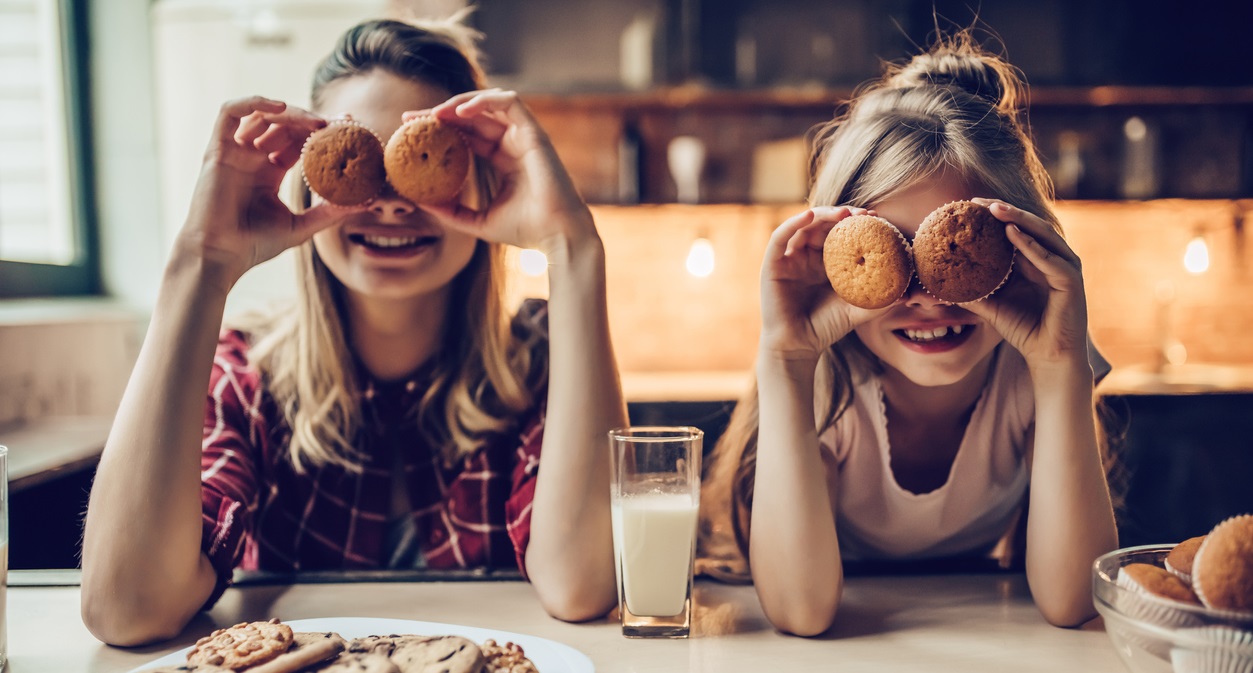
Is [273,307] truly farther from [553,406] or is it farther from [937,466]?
[937,466]

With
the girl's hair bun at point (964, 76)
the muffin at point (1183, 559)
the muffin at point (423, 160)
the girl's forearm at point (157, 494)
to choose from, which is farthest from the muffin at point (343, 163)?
the muffin at point (1183, 559)

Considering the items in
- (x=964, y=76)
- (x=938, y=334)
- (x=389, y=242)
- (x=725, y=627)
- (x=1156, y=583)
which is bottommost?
Result: (x=725, y=627)

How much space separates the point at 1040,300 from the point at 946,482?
0.34 metres

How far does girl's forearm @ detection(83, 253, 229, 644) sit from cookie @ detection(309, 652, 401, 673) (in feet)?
0.76

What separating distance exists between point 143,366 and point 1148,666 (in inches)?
34.3

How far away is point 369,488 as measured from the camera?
1211 mm

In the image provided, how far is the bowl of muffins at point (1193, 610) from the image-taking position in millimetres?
555

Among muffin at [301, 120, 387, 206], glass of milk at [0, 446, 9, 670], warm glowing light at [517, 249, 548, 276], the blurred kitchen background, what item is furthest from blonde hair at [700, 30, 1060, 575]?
warm glowing light at [517, 249, 548, 276]

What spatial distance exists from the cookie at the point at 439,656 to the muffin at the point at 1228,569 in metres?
0.48

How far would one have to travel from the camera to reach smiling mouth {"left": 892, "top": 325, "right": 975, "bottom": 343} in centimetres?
99

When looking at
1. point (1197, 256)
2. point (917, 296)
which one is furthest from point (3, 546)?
point (1197, 256)

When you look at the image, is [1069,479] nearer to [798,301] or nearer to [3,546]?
[798,301]

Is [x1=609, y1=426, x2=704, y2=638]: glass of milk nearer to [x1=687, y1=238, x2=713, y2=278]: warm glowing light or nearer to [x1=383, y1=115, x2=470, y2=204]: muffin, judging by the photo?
[x1=383, y1=115, x2=470, y2=204]: muffin

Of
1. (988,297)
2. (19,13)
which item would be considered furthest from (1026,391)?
(19,13)
